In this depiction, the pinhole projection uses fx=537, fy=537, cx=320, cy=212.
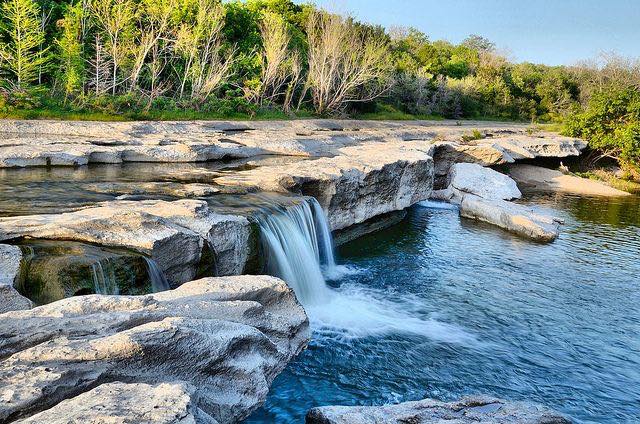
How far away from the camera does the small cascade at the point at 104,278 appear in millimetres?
6340

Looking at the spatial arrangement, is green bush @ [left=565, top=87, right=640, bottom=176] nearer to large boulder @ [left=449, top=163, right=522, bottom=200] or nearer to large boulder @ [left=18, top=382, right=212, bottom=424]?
large boulder @ [left=449, top=163, right=522, bottom=200]

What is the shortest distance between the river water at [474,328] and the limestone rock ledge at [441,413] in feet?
3.70

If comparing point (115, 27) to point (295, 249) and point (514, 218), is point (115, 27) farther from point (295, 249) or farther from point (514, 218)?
point (514, 218)

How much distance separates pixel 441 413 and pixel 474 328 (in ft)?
13.7

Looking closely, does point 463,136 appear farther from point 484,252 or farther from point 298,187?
point 298,187

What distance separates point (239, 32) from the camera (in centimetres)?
3619

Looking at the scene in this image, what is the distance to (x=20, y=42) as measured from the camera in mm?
21859

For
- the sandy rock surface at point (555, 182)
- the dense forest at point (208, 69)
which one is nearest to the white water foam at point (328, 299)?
the dense forest at point (208, 69)

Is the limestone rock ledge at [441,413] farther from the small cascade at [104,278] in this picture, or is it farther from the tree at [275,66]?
the tree at [275,66]

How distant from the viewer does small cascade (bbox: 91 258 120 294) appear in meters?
6.34

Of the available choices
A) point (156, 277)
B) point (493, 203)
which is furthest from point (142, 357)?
point (493, 203)

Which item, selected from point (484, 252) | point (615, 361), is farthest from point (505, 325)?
point (484, 252)

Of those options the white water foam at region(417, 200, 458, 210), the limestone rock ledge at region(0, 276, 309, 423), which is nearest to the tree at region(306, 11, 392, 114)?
the white water foam at region(417, 200, 458, 210)

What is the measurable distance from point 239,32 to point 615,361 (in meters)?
32.9
